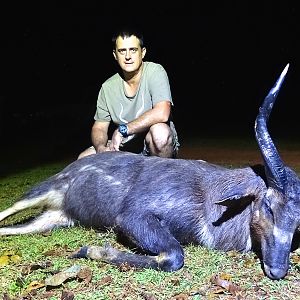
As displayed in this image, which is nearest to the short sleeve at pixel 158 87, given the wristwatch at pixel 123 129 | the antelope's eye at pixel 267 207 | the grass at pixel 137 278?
the wristwatch at pixel 123 129

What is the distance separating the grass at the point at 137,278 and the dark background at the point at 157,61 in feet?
20.9

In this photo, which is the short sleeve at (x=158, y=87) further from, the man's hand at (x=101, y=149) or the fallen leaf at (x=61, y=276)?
the fallen leaf at (x=61, y=276)

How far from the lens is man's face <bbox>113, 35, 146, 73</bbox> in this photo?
18.6ft

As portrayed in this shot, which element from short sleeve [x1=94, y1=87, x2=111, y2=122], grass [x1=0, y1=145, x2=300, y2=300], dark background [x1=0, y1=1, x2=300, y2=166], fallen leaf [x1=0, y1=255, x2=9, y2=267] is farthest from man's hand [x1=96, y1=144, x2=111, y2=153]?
dark background [x1=0, y1=1, x2=300, y2=166]

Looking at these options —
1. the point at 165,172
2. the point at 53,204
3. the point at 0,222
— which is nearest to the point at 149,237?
the point at 165,172

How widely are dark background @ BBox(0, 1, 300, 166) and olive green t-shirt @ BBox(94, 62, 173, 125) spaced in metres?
4.49

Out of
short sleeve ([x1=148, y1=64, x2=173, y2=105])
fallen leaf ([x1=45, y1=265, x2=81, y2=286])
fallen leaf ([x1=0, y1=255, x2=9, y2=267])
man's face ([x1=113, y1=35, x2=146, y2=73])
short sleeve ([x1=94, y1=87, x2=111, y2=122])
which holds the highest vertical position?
man's face ([x1=113, y1=35, x2=146, y2=73])

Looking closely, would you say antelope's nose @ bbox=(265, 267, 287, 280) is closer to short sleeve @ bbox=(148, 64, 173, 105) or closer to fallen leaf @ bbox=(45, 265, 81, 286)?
fallen leaf @ bbox=(45, 265, 81, 286)

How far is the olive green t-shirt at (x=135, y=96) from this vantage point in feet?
18.8

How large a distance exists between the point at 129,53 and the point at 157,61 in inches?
506

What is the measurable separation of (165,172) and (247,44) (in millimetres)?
15945

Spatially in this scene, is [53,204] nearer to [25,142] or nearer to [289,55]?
[25,142]

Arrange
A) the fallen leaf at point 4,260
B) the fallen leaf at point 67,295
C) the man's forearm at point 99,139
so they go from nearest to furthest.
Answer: the fallen leaf at point 67,295, the fallen leaf at point 4,260, the man's forearm at point 99,139

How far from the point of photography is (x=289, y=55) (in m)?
19.4
